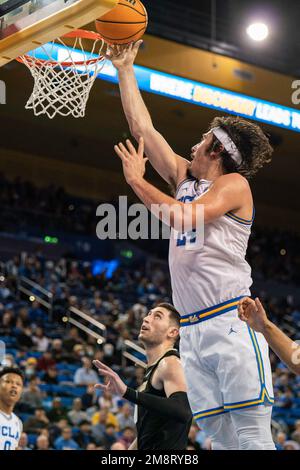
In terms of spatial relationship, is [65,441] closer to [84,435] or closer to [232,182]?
[84,435]

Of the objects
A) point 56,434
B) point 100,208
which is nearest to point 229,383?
point 56,434

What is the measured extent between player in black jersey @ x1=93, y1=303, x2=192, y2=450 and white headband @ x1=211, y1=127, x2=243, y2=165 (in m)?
1.35

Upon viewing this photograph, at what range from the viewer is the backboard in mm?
4051

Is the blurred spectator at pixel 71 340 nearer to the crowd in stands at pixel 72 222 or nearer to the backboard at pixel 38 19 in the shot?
the crowd in stands at pixel 72 222

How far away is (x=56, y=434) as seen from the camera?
10.1 meters

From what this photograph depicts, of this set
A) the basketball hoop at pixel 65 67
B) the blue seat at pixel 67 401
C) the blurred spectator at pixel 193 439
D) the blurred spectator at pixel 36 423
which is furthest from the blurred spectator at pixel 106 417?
the basketball hoop at pixel 65 67

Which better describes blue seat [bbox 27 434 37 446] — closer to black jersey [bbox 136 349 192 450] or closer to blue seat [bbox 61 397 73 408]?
blue seat [bbox 61 397 73 408]

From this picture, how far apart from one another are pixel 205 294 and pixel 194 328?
18 centimetres

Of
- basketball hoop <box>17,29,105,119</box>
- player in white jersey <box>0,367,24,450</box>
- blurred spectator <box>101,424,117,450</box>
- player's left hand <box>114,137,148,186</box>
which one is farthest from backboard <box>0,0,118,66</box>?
blurred spectator <box>101,424,117,450</box>

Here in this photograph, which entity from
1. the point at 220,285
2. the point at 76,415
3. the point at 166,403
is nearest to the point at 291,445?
the point at 76,415

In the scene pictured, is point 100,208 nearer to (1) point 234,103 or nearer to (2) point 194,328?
(1) point 234,103

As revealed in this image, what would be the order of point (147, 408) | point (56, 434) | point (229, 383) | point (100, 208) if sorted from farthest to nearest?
point (100, 208) → point (56, 434) → point (147, 408) → point (229, 383)

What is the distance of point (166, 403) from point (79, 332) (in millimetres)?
9586

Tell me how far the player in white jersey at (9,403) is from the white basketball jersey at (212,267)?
2.88 m
